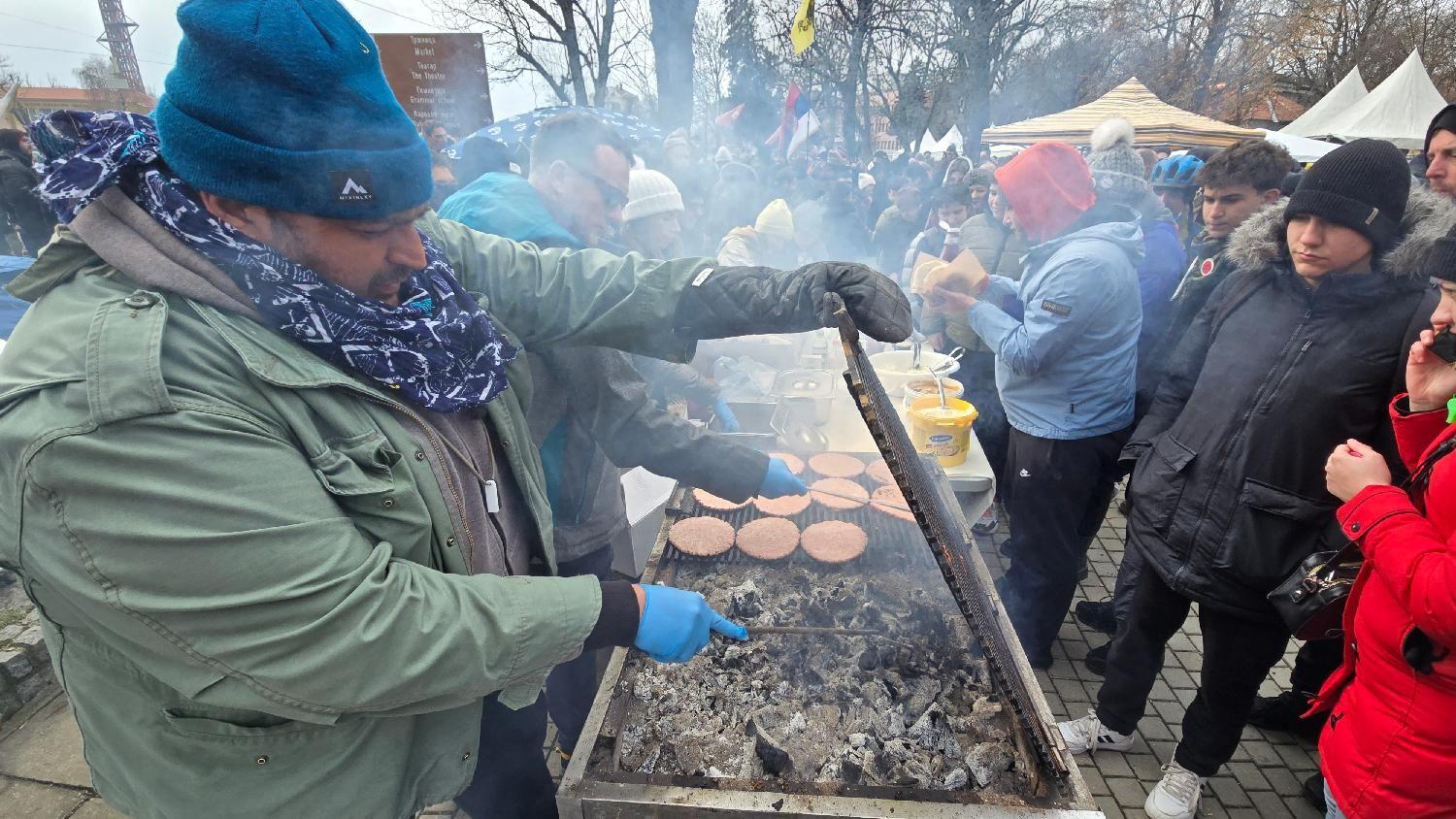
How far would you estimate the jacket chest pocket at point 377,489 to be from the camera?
1227 millimetres

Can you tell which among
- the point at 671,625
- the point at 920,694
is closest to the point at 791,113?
the point at 920,694

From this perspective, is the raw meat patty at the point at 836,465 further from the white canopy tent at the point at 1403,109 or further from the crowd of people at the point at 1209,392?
the white canopy tent at the point at 1403,109

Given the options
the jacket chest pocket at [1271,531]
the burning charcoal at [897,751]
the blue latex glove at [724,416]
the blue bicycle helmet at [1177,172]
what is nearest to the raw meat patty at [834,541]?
the burning charcoal at [897,751]

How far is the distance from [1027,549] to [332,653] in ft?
11.9

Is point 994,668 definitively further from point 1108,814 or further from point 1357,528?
point 1108,814

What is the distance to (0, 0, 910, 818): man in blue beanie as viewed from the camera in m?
1.03

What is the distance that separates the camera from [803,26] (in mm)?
10633

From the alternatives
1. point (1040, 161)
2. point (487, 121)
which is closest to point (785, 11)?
point (487, 121)

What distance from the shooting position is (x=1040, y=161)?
11.3 feet

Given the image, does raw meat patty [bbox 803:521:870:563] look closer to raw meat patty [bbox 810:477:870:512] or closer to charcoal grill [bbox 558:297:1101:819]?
raw meat patty [bbox 810:477:870:512]

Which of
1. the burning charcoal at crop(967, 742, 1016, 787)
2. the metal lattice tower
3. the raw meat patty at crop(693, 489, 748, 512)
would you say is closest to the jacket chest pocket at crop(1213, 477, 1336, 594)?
the burning charcoal at crop(967, 742, 1016, 787)

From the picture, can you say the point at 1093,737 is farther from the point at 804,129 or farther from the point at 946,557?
the point at 804,129

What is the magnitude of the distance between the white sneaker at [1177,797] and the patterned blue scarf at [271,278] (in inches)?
136

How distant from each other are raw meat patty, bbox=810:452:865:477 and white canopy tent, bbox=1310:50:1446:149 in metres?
A: 15.9
